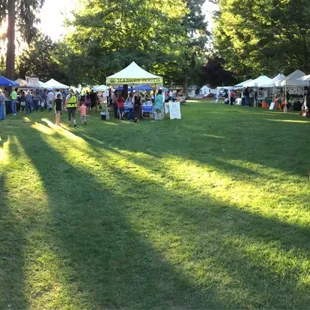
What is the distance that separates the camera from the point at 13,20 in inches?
1241

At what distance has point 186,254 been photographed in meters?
4.78

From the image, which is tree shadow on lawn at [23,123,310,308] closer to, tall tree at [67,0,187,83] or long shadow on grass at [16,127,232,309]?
long shadow on grass at [16,127,232,309]

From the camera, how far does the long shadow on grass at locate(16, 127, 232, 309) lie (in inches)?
152

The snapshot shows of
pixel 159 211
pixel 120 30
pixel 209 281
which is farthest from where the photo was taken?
pixel 120 30

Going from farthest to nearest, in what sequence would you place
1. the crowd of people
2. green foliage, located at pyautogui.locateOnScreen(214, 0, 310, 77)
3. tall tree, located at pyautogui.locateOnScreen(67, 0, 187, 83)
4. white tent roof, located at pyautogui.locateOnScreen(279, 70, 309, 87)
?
tall tree, located at pyautogui.locateOnScreen(67, 0, 187, 83)
white tent roof, located at pyautogui.locateOnScreen(279, 70, 309, 87)
green foliage, located at pyautogui.locateOnScreen(214, 0, 310, 77)
the crowd of people

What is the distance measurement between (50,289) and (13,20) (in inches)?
1224

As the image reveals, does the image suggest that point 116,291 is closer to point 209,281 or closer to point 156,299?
point 156,299

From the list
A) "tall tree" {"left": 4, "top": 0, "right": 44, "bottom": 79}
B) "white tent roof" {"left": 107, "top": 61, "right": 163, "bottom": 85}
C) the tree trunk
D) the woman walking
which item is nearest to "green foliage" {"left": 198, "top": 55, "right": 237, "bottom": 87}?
"tall tree" {"left": 4, "top": 0, "right": 44, "bottom": 79}

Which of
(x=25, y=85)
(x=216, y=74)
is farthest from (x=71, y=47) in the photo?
(x=216, y=74)

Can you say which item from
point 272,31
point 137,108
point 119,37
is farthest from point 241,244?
point 119,37

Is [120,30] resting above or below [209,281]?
above

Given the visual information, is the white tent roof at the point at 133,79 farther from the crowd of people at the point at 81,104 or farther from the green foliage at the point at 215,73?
the green foliage at the point at 215,73

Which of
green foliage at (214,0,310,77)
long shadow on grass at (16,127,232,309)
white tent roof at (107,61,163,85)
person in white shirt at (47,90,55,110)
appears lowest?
long shadow on grass at (16,127,232,309)

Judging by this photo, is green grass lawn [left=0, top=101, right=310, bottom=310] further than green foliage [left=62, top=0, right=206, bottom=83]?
No
